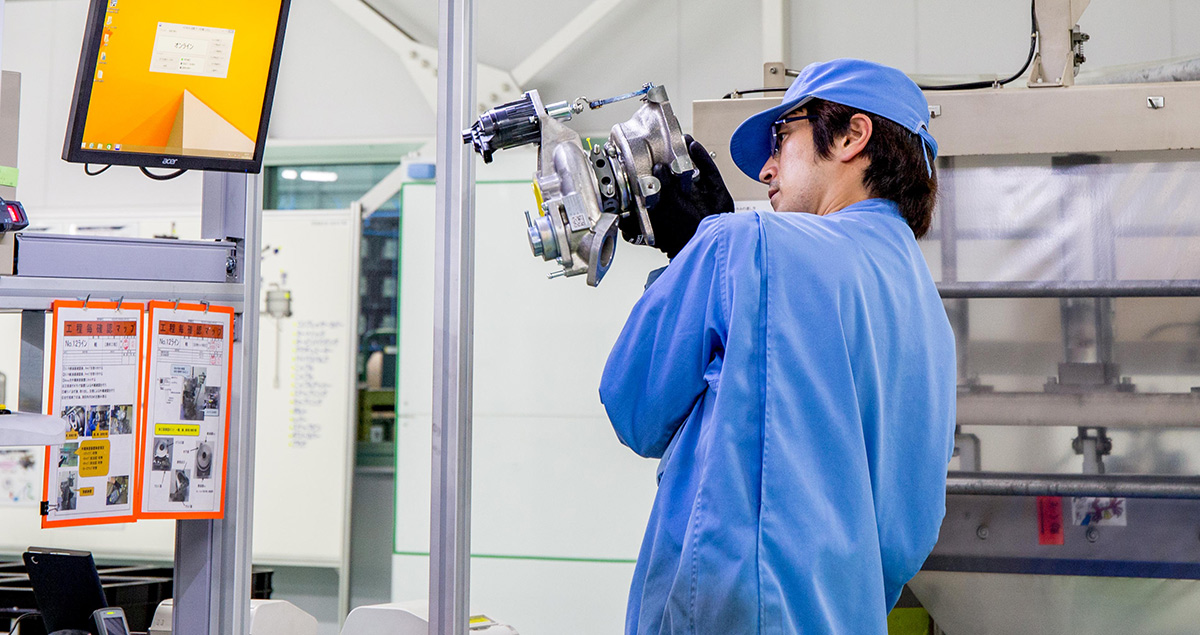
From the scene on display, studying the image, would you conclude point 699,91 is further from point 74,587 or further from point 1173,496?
point 74,587

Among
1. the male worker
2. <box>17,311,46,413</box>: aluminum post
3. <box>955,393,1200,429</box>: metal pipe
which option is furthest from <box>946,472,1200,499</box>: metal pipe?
<box>17,311,46,413</box>: aluminum post

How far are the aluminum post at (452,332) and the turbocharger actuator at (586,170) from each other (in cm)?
42

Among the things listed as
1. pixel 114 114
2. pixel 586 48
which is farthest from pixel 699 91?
pixel 114 114

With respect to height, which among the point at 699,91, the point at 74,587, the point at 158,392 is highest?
the point at 699,91

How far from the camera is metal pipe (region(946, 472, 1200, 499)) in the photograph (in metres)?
1.82

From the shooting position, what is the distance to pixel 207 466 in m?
1.46

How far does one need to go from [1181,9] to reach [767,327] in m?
2.76

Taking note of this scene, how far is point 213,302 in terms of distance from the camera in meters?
1.49

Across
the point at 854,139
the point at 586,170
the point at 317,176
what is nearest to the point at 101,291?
the point at 586,170

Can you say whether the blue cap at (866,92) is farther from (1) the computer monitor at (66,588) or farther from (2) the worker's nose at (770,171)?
(1) the computer monitor at (66,588)

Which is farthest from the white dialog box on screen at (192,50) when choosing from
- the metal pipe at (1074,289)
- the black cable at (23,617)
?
the metal pipe at (1074,289)

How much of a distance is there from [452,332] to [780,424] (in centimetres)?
78

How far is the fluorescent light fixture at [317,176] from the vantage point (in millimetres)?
3617

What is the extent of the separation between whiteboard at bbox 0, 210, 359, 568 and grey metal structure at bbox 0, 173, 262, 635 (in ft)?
5.94
